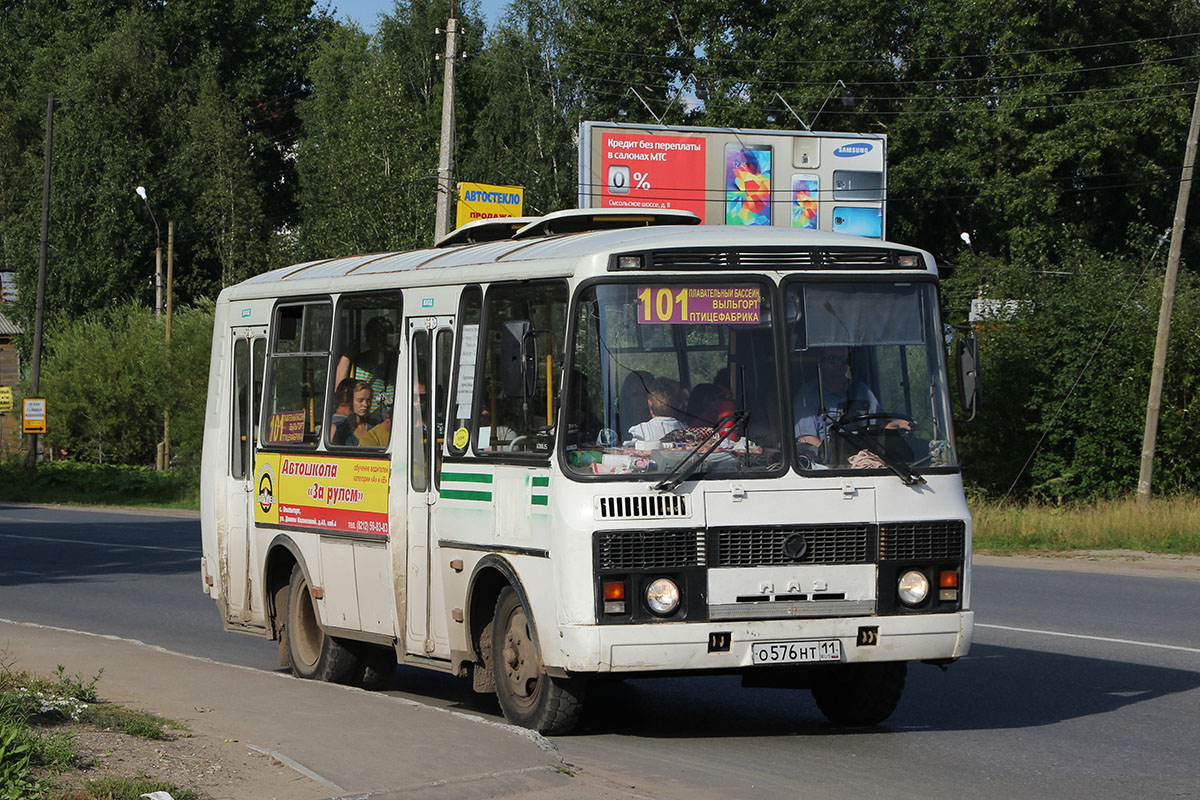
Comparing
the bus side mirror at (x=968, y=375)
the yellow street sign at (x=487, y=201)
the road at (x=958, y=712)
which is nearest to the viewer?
the road at (x=958, y=712)

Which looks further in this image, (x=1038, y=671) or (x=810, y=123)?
(x=810, y=123)

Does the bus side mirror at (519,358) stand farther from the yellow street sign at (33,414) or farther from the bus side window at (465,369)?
the yellow street sign at (33,414)

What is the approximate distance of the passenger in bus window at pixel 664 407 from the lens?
8.99m

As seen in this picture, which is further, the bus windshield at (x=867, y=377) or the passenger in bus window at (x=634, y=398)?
the bus windshield at (x=867, y=377)

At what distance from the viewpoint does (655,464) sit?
890 cm

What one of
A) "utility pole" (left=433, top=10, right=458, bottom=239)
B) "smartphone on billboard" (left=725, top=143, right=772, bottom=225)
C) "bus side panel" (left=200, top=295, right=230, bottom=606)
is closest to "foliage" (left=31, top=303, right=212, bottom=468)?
"smartphone on billboard" (left=725, top=143, right=772, bottom=225)

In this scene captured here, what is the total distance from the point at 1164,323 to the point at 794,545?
2163 centimetres

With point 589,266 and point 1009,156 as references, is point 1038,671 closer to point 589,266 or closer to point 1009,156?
point 589,266

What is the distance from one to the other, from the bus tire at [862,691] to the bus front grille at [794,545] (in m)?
0.97

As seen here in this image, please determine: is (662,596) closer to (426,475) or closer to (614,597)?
(614,597)

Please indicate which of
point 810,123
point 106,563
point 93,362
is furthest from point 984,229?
point 106,563

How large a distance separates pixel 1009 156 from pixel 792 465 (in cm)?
4769

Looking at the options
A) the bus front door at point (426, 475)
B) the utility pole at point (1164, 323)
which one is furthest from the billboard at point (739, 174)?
the bus front door at point (426, 475)

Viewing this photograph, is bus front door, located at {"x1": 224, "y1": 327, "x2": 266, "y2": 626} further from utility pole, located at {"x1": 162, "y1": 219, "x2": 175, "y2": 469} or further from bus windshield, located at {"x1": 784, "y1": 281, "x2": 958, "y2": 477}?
utility pole, located at {"x1": 162, "y1": 219, "x2": 175, "y2": 469}
